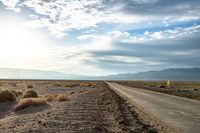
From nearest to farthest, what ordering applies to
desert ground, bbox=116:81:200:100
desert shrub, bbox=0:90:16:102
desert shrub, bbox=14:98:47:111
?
1. desert shrub, bbox=14:98:47:111
2. desert shrub, bbox=0:90:16:102
3. desert ground, bbox=116:81:200:100

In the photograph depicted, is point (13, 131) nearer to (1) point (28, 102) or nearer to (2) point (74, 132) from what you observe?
(2) point (74, 132)

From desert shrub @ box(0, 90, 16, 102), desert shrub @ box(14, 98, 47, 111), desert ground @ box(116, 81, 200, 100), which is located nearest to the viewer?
desert shrub @ box(14, 98, 47, 111)

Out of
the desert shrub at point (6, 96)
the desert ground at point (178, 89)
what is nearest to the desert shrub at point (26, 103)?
the desert shrub at point (6, 96)

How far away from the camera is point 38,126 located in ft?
45.6

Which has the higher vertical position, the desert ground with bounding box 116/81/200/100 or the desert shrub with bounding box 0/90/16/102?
the desert shrub with bounding box 0/90/16/102

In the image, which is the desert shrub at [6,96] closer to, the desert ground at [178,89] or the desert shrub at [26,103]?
the desert shrub at [26,103]

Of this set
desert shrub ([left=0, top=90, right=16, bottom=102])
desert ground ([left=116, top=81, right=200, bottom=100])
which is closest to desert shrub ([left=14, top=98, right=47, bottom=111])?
desert shrub ([left=0, top=90, right=16, bottom=102])

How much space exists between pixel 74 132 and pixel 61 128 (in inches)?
46.1

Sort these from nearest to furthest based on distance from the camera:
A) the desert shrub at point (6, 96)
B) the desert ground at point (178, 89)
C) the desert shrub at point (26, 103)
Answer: the desert shrub at point (26, 103), the desert shrub at point (6, 96), the desert ground at point (178, 89)

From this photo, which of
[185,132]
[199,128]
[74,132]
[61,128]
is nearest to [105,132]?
[74,132]

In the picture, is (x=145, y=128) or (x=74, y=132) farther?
(x=145, y=128)

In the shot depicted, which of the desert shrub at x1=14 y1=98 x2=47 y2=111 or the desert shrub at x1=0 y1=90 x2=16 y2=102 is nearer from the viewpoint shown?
the desert shrub at x1=14 y1=98 x2=47 y2=111

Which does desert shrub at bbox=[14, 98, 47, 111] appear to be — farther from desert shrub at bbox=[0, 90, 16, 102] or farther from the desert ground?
the desert ground

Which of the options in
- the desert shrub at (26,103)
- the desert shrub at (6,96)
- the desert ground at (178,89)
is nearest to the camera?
the desert shrub at (26,103)
